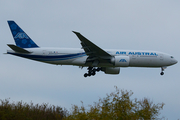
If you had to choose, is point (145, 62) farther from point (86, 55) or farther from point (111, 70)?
point (86, 55)

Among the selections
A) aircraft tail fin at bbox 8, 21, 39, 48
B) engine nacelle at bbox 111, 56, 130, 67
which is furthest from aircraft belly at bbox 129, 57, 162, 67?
aircraft tail fin at bbox 8, 21, 39, 48

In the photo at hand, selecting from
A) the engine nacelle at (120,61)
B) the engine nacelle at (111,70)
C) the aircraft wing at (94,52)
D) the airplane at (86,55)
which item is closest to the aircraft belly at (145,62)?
the airplane at (86,55)

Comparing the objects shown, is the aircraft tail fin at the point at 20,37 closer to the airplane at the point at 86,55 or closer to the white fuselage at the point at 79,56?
the airplane at the point at 86,55

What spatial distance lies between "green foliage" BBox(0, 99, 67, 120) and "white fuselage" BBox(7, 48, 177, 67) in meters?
4.80

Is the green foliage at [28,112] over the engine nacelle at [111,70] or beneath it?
beneath

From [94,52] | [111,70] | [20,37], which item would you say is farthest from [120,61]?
[20,37]

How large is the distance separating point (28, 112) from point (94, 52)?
346 inches

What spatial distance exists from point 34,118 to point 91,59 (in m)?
8.27

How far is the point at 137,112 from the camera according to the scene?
17141 millimetres

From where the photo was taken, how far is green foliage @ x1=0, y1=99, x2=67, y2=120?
22.8 meters

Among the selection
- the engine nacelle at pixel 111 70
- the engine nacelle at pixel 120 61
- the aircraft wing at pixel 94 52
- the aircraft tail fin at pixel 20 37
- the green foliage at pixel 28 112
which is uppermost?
the aircraft tail fin at pixel 20 37

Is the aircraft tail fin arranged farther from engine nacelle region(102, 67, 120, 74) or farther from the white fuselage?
engine nacelle region(102, 67, 120, 74)

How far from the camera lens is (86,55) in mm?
27891

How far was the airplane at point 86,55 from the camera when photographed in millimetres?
26703
